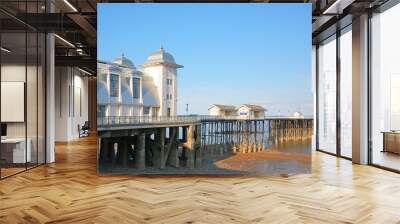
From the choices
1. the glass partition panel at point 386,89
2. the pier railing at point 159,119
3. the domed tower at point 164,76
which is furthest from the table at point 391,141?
the domed tower at point 164,76

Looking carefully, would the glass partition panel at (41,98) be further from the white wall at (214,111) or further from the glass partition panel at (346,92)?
the glass partition panel at (346,92)

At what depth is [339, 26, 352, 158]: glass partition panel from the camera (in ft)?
25.6

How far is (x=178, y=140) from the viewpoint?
5.86 m

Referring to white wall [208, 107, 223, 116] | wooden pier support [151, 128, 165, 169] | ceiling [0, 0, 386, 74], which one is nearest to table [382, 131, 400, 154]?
ceiling [0, 0, 386, 74]

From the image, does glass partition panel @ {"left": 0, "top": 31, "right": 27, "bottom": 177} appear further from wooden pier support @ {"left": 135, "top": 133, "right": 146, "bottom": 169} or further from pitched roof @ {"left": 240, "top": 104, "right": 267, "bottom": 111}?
pitched roof @ {"left": 240, "top": 104, "right": 267, "bottom": 111}

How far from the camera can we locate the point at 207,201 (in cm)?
426

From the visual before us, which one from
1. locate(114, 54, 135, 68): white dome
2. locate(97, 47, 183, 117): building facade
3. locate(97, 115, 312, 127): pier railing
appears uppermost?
locate(114, 54, 135, 68): white dome

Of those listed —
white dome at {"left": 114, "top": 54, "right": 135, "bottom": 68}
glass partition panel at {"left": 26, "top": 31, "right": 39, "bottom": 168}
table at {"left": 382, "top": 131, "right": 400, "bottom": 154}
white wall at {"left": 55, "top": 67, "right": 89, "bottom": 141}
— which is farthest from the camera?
white wall at {"left": 55, "top": 67, "right": 89, "bottom": 141}

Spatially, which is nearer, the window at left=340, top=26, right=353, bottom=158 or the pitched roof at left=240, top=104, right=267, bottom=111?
the pitched roof at left=240, top=104, right=267, bottom=111

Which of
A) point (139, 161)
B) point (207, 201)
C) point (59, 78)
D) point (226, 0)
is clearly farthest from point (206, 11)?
point (59, 78)

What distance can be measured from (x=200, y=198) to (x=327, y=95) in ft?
20.2

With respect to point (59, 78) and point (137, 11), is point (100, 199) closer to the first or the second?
point (137, 11)

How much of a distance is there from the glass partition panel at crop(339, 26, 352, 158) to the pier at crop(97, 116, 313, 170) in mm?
2467

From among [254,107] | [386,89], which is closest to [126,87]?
[254,107]
